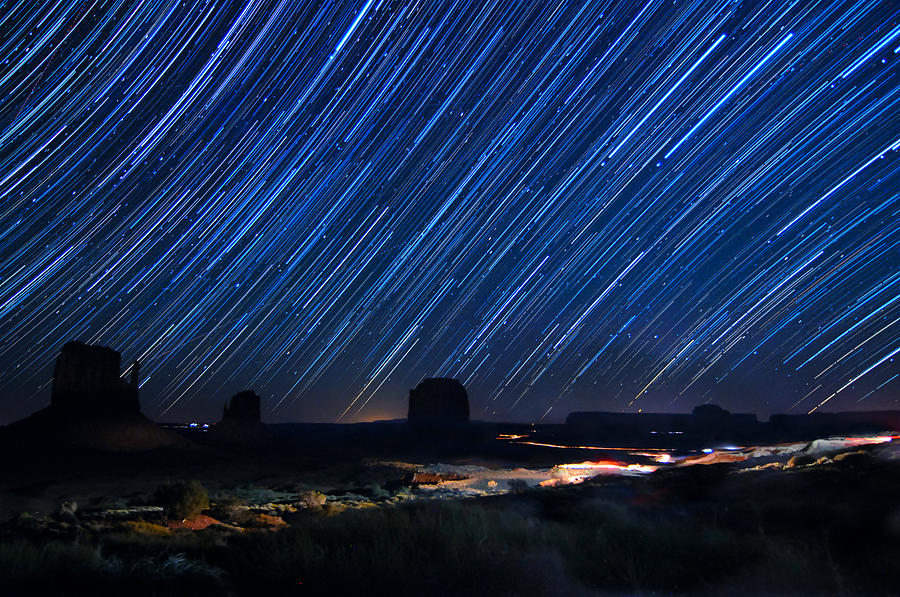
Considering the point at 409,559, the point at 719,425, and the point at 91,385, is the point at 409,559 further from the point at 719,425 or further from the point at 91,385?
the point at 719,425

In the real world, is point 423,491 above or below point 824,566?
below

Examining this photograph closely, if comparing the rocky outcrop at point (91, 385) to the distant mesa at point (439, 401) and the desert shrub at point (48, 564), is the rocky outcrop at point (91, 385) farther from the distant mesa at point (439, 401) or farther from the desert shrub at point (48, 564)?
the distant mesa at point (439, 401)

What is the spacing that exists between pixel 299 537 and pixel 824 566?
674cm

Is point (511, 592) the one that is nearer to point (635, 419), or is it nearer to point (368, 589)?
point (368, 589)

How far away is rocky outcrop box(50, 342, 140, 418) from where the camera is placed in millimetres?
55031

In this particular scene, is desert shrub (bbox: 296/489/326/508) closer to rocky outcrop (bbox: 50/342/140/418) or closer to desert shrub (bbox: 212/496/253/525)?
desert shrub (bbox: 212/496/253/525)

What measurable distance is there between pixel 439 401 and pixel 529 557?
359 ft

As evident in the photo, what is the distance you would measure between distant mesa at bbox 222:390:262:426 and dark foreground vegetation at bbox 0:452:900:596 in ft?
220

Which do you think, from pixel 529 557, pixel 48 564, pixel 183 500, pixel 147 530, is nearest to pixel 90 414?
pixel 183 500

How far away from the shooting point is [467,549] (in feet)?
24.2

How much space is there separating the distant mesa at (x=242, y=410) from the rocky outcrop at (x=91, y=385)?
14.4 m

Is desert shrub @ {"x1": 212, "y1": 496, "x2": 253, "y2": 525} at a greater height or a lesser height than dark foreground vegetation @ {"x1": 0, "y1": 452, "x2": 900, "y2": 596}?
lesser

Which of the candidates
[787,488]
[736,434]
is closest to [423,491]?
[787,488]

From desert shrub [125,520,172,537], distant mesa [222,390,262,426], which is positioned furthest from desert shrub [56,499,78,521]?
distant mesa [222,390,262,426]
